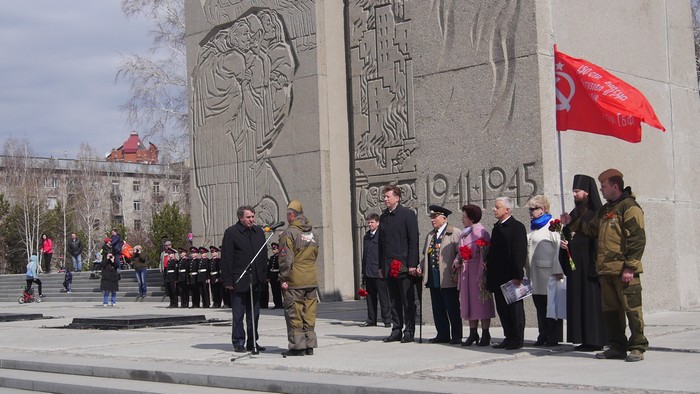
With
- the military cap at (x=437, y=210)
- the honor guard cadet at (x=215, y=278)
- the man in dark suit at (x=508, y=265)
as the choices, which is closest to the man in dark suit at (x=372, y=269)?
the military cap at (x=437, y=210)

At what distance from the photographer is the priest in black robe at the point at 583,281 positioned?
11.1 m

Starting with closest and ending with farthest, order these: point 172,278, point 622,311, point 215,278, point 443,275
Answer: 1. point 622,311
2. point 443,275
3. point 215,278
4. point 172,278

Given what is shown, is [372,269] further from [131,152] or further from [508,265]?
[131,152]

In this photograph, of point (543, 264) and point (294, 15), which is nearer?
point (543, 264)

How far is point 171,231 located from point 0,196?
28.1 meters

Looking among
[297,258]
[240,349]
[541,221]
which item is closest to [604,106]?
[541,221]

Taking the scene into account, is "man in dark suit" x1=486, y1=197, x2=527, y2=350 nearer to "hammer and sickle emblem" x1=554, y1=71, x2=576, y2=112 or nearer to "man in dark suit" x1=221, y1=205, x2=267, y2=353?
"hammer and sickle emblem" x1=554, y1=71, x2=576, y2=112

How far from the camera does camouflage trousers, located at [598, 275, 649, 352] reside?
33.2 ft

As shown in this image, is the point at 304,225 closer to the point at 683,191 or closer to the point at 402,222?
the point at 402,222

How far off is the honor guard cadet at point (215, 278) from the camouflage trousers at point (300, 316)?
502 inches

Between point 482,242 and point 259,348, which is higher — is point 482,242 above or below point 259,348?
above

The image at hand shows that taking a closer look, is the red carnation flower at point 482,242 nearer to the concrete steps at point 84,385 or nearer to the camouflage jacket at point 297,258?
the camouflage jacket at point 297,258

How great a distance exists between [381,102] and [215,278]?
5.88 meters

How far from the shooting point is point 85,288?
3334 cm
